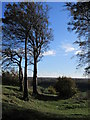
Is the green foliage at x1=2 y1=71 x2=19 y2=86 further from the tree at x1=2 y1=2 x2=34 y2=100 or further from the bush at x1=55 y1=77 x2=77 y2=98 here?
the tree at x1=2 y1=2 x2=34 y2=100

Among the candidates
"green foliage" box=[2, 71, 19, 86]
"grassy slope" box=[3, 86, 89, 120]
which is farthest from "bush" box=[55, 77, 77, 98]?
"grassy slope" box=[3, 86, 89, 120]

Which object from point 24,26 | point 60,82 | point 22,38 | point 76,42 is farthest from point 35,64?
point 76,42

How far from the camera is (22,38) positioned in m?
25.0

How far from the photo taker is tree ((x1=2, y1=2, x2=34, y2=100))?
2252 cm

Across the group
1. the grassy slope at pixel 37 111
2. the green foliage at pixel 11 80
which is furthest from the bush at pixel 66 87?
the grassy slope at pixel 37 111

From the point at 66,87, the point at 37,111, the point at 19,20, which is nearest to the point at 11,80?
the point at 66,87

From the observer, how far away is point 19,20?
22.4 meters

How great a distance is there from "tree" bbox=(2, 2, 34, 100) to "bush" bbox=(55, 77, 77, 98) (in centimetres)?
924

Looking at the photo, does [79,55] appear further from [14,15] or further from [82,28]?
[14,15]

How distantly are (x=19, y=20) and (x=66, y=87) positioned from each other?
13.2m

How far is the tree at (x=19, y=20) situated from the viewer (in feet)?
73.9

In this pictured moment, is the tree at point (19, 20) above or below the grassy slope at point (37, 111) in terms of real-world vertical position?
above

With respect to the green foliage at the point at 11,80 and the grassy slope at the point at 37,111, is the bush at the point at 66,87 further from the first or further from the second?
the grassy slope at the point at 37,111

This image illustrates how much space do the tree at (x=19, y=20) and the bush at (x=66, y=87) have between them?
924 centimetres
